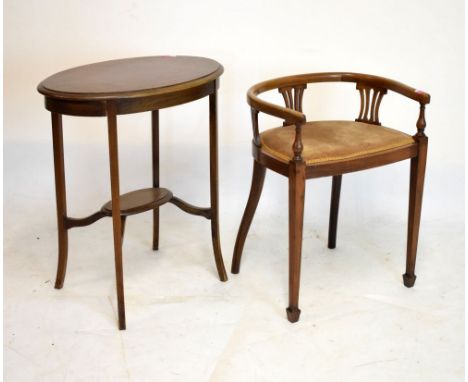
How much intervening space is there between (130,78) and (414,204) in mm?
1261

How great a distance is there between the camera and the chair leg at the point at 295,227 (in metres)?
2.86

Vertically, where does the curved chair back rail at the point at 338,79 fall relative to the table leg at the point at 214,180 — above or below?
above

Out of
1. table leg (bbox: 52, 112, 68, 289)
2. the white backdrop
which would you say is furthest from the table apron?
the white backdrop

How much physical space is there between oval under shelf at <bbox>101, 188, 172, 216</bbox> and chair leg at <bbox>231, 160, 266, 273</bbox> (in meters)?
0.34

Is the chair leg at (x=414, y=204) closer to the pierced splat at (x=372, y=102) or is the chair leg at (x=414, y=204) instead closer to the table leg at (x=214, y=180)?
the pierced splat at (x=372, y=102)

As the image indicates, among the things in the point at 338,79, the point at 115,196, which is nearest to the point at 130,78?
the point at 115,196

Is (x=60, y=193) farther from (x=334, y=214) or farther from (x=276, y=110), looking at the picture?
(x=334, y=214)

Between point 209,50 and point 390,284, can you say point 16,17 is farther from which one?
point 390,284

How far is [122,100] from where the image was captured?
2.72 meters

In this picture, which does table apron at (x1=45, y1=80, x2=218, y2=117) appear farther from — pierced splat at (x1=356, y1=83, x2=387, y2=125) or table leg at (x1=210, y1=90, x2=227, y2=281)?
pierced splat at (x1=356, y1=83, x2=387, y2=125)

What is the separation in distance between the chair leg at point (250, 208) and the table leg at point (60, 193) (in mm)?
729

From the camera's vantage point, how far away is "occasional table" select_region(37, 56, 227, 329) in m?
2.73

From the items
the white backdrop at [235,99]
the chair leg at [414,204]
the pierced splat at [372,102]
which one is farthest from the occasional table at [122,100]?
the chair leg at [414,204]

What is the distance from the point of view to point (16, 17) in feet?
13.6
